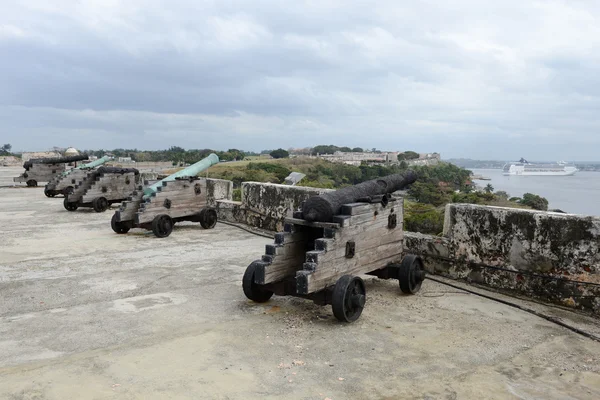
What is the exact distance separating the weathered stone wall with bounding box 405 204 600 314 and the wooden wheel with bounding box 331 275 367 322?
1.73 m

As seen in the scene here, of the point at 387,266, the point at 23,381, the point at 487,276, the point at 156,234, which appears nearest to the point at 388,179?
the point at 387,266

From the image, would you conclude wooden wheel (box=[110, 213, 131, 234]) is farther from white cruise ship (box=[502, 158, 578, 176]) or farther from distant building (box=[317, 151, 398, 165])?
white cruise ship (box=[502, 158, 578, 176])

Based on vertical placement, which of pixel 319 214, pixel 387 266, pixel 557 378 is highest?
pixel 319 214

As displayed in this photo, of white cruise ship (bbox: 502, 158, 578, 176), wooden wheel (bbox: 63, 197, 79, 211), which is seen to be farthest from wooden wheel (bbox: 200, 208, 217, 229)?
white cruise ship (bbox: 502, 158, 578, 176)

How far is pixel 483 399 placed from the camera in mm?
2834

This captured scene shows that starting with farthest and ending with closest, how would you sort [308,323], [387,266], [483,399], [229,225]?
[229,225]
[387,266]
[308,323]
[483,399]

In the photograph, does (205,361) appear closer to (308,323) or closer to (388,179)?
(308,323)

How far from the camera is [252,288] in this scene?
14.4 feet

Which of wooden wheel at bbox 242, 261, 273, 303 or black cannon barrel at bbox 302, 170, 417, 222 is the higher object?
black cannon barrel at bbox 302, 170, 417, 222

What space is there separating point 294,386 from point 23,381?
156 cm

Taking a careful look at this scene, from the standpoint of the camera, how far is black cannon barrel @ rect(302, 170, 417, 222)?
172 inches

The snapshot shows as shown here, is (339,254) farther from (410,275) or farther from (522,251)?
(522,251)

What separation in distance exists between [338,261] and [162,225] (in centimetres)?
435

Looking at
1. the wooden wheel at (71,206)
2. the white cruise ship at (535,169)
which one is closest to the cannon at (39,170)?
the wooden wheel at (71,206)
